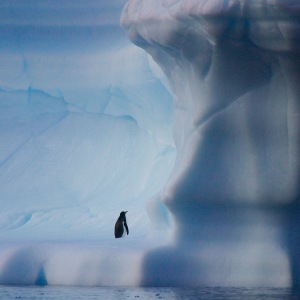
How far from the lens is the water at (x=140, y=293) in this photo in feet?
32.6

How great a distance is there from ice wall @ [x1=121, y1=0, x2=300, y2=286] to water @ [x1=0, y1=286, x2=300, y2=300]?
42 cm

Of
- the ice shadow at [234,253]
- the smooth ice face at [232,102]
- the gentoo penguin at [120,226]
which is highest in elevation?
the smooth ice face at [232,102]

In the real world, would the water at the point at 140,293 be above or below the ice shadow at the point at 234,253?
below

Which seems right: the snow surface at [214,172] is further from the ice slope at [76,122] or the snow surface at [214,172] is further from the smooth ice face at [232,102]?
the ice slope at [76,122]

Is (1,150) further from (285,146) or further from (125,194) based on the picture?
(285,146)

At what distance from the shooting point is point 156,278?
11.1 metres

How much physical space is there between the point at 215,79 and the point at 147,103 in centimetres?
A: 359

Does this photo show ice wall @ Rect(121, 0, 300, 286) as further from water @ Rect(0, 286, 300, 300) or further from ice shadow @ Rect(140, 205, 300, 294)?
water @ Rect(0, 286, 300, 300)

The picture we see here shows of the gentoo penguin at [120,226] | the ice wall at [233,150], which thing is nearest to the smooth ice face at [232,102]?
the ice wall at [233,150]

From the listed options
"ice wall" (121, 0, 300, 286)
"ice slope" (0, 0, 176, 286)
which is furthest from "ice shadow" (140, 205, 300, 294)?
"ice slope" (0, 0, 176, 286)

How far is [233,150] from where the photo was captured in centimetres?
1147

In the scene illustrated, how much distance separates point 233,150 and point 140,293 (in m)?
1.96

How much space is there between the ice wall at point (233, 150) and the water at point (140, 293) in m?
0.42

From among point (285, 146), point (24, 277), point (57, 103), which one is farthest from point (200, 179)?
point (57, 103)
